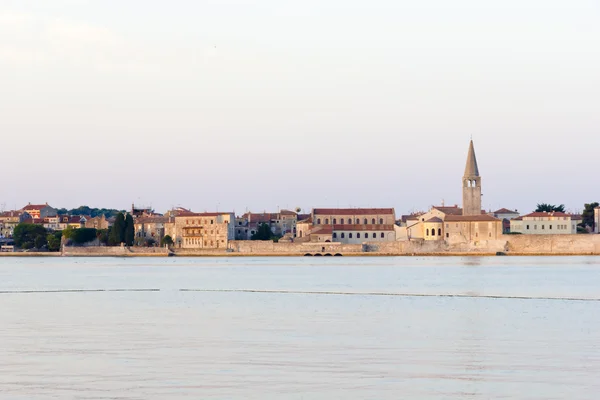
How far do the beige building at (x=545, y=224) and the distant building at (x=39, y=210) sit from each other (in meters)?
60.5

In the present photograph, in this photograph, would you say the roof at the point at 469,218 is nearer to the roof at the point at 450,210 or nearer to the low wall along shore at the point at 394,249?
the low wall along shore at the point at 394,249

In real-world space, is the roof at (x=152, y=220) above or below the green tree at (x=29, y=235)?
above

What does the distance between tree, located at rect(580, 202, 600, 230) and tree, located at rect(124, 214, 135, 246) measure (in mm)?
→ 38846

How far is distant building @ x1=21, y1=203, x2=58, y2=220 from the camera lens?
127438 mm

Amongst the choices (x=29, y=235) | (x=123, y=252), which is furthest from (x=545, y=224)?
(x=29, y=235)

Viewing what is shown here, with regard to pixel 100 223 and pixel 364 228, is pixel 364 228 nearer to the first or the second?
pixel 364 228

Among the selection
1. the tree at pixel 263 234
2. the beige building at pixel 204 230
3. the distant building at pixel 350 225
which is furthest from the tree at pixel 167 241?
the distant building at pixel 350 225

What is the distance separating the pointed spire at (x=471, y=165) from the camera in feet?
290

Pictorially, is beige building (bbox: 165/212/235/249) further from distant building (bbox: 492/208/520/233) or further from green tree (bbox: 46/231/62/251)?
distant building (bbox: 492/208/520/233)
